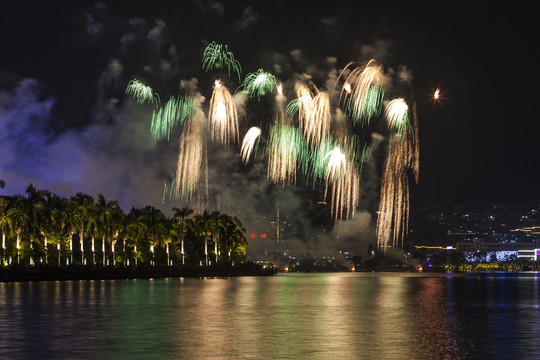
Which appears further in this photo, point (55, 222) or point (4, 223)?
point (55, 222)

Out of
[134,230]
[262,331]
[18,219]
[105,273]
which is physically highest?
[18,219]

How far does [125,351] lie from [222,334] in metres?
4.70

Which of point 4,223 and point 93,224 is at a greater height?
point 4,223

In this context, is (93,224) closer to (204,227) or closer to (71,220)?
(71,220)

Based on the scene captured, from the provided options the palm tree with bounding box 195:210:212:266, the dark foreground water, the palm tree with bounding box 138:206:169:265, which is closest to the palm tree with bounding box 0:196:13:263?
the palm tree with bounding box 138:206:169:265

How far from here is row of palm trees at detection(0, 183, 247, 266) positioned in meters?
86.1

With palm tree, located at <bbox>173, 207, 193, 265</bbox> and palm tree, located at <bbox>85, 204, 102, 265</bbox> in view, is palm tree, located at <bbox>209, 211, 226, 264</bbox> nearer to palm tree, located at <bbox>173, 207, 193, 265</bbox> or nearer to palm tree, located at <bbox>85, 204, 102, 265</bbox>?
palm tree, located at <bbox>173, 207, 193, 265</bbox>

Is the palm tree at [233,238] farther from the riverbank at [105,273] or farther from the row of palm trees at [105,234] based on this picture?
the riverbank at [105,273]

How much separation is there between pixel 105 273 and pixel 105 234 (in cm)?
1377

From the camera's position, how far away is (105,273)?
89.6 metres

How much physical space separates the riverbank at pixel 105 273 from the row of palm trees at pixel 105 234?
474 cm

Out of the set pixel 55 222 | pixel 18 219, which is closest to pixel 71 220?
pixel 55 222

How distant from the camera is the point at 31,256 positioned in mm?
88188

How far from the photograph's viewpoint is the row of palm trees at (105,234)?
86.1 metres
